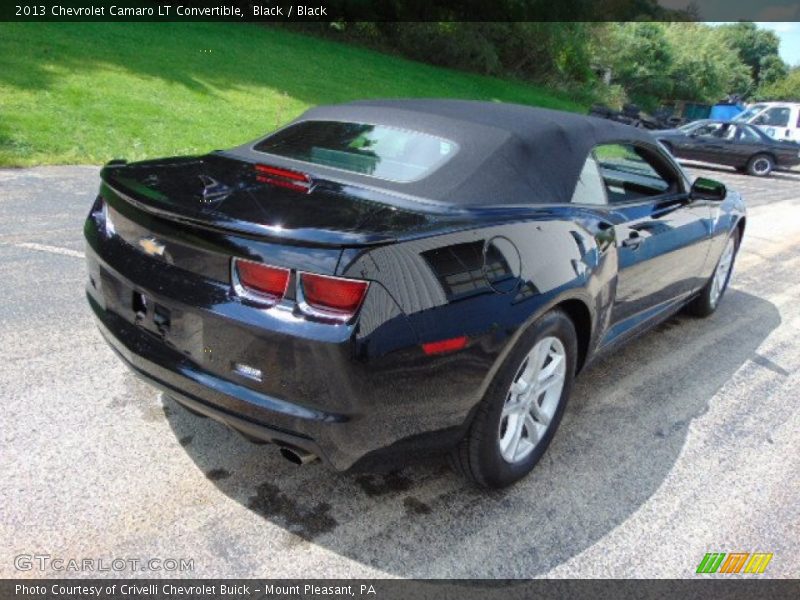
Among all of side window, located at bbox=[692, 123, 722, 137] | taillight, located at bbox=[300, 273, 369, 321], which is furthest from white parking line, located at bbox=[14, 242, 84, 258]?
side window, located at bbox=[692, 123, 722, 137]

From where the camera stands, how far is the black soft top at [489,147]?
9.21ft

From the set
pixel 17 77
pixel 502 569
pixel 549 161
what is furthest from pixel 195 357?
pixel 17 77

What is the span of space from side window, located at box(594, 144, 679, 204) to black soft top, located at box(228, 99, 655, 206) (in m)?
0.20

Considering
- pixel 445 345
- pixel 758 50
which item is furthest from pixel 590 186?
pixel 758 50

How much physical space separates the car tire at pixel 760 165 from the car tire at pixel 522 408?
56.3 ft

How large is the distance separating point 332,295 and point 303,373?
0.26 metres

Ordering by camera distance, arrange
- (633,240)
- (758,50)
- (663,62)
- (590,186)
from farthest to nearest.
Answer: (758,50) → (663,62) → (633,240) → (590,186)

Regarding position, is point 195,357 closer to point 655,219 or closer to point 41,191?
point 655,219

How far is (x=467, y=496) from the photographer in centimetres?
273

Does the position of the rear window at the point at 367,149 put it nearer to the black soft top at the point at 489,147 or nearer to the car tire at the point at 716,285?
the black soft top at the point at 489,147

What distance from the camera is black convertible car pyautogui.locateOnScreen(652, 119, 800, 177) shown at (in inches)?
677

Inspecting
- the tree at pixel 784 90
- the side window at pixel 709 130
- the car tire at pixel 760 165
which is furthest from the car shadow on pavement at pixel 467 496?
the tree at pixel 784 90

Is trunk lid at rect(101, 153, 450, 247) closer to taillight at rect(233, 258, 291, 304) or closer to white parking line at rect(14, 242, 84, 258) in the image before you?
taillight at rect(233, 258, 291, 304)

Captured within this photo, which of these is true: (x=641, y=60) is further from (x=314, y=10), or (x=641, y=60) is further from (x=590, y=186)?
(x=590, y=186)
